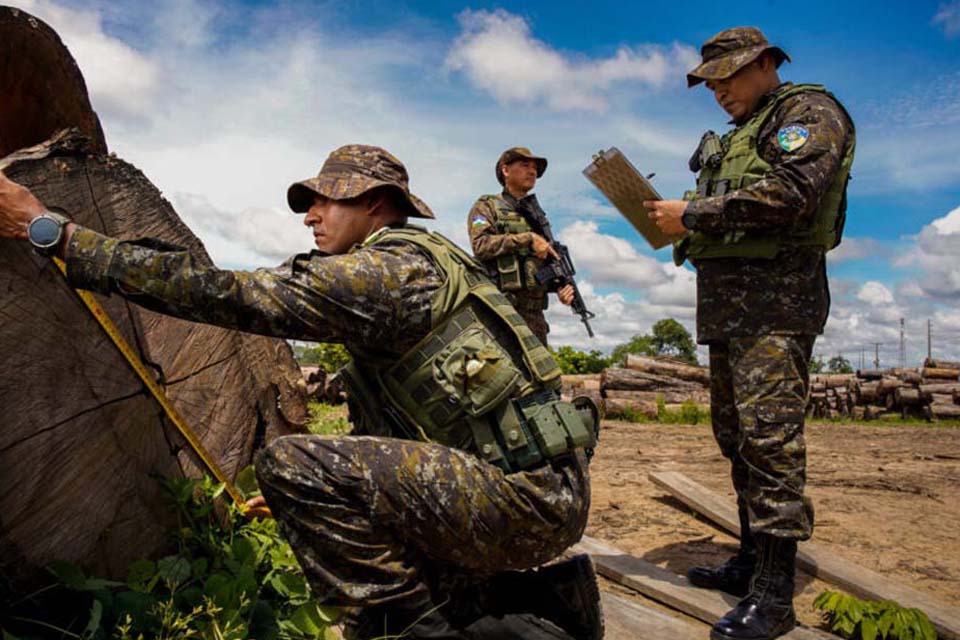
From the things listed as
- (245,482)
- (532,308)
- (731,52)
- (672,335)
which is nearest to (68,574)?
(245,482)

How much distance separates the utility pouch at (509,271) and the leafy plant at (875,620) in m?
3.76

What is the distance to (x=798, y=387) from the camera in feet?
9.32

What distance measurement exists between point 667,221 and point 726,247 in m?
0.26

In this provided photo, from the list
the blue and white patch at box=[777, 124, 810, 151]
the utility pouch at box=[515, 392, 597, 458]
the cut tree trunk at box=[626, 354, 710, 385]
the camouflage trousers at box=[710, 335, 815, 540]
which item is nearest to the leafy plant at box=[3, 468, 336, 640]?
the utility pouch at box=[515, 392, 597, 458]

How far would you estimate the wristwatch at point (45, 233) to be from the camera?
1900 millimetres

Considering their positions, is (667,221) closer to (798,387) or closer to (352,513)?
(798,387)

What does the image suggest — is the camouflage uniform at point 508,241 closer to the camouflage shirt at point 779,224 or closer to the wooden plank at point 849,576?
the wooden plank at point 849,576

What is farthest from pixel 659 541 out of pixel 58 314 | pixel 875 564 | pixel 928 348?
pixel 928 348

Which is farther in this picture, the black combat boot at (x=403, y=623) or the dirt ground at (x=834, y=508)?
the dirt ground at (x=834, y=508)

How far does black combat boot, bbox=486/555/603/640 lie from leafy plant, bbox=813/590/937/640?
996 millimetres

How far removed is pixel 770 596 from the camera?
2.78m

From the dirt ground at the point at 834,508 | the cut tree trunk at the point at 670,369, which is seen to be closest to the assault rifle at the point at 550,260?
the dirt ground at the point at 834,508

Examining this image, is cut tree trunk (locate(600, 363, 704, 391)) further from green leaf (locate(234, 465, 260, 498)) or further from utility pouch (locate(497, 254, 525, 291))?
green leaf (locate(234, 465, 260, 498))

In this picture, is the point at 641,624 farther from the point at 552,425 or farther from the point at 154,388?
the point at 154,388
